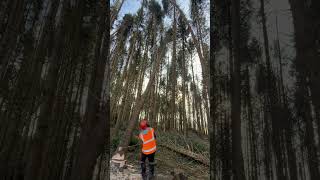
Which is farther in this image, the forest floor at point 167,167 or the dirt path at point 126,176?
the forest floor at point 167,167

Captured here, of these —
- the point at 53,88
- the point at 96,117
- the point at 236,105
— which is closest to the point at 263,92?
the point at 236,105

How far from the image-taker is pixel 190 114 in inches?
974

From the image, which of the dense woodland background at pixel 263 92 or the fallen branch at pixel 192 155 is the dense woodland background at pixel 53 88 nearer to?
the dense woodland background at pixel 263 92

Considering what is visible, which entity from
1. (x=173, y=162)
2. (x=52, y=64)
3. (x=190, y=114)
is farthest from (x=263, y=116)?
(x=190, y=114)

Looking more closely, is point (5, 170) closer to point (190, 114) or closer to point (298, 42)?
point (298, 42)

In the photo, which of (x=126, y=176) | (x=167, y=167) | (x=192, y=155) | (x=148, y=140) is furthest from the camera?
(x=192, y=155)

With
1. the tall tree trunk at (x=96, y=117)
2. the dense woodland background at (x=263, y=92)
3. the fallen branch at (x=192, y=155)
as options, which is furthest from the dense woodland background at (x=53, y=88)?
the fallen branch at (x=192, y=155)

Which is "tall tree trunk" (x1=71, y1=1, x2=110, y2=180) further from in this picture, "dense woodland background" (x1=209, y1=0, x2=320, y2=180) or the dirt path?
the dirt path

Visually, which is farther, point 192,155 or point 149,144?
point 192,155

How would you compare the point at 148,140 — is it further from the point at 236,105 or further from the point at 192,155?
the point at 236,105

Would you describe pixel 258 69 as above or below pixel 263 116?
above

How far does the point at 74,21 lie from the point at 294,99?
566 mm

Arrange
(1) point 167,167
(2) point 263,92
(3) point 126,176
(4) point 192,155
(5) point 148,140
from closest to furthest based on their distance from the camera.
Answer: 1. (2) point 263,92
2. (5) point 148,140
3. (3) point 126,176
4. (1) point 167,167
5. (4) point 192,155

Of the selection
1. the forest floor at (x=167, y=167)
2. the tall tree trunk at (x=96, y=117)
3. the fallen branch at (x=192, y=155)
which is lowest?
the forest floor at (x=167, y=167)
